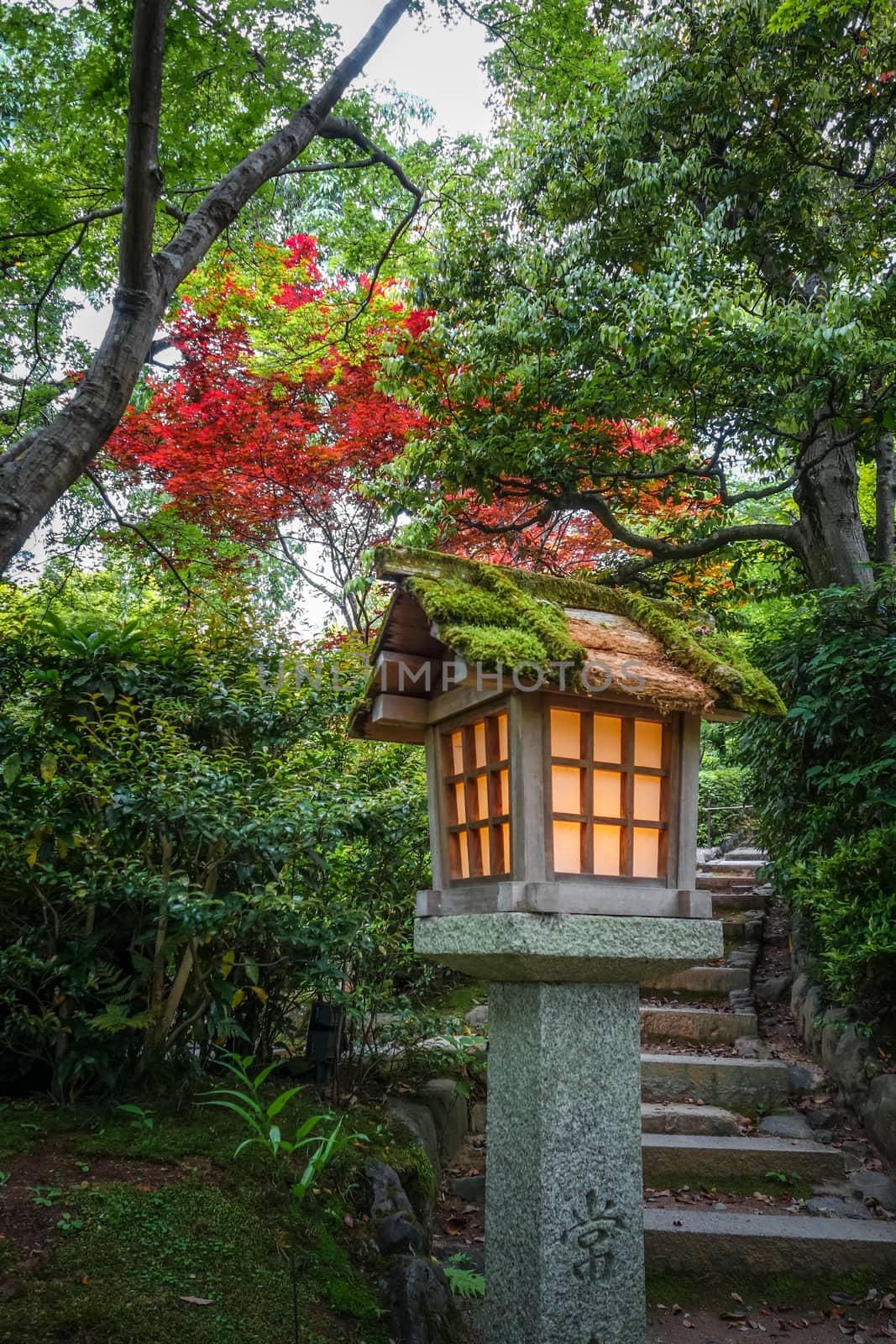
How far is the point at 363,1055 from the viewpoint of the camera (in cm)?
461

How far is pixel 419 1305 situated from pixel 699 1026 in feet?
13.1

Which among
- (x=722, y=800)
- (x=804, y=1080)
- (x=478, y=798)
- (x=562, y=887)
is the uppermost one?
(x=478, y=798)

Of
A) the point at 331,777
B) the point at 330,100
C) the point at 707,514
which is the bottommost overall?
the point at 331,777

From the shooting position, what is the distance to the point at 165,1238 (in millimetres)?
2668

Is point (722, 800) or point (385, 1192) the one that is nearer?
point (385, 1192)

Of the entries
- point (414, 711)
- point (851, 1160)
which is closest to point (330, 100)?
point (414, 711)

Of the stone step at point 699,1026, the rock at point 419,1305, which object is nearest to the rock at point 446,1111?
the rock at point 419,1305

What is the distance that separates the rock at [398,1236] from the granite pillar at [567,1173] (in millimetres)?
481

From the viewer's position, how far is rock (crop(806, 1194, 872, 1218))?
4422 millimetres

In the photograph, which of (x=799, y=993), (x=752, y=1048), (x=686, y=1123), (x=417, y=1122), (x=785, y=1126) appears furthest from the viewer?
(x=799, y=993)

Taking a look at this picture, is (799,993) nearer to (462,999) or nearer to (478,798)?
(462,999)

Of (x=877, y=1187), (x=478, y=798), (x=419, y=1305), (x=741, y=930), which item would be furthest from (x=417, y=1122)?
(x=741, y=930)

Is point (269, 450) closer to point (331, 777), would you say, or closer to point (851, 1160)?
point (331, 777)

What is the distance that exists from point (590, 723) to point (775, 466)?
470 cm
